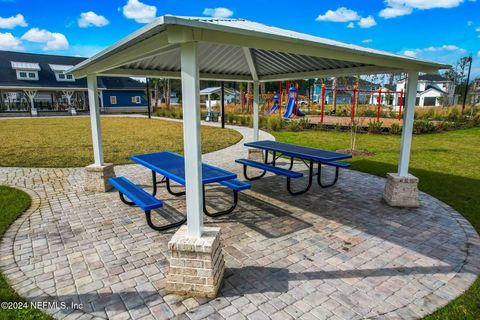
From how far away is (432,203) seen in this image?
5.88m

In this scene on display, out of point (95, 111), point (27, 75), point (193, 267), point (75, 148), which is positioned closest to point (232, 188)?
point (193, 267)

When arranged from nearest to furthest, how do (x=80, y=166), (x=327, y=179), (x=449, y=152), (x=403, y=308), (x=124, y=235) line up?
(x=403, y=308) < (x=124, y=235) < (x=327, y=179) < (x=80, y=166) < (x=449, y=152)

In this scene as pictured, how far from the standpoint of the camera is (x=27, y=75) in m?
34.2

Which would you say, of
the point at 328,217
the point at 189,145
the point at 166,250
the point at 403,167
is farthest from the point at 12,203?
the point at 403,167

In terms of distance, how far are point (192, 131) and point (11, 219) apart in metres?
3.98

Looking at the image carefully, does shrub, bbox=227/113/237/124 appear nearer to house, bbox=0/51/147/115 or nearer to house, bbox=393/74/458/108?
house, bbox=0/51/147/115

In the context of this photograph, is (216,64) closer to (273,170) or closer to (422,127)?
(273,170)

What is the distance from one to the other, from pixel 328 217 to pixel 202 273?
285 cm

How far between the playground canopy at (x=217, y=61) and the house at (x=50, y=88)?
29.0 m

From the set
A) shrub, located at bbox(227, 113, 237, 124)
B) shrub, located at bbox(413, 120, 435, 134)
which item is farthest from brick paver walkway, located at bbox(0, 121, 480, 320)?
shrub, located at bbox(227, 113, 237, 124)

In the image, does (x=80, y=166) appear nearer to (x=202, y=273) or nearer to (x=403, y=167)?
(x=202, y=273)

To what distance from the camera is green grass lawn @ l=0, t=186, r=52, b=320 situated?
2.83 m

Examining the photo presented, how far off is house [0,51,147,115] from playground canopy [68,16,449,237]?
29.0 meters

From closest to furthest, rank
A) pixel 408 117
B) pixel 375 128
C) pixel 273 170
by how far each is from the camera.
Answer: pixel 408 117 < pixel 273 170 < pixel 375 128
